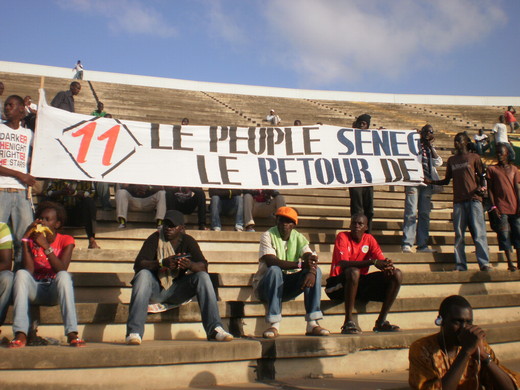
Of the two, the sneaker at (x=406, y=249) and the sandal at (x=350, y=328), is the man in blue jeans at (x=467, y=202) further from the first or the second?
the sandal at (x=350, y=328)

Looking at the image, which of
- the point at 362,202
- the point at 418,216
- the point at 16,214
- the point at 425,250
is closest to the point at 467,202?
the point at 418,216

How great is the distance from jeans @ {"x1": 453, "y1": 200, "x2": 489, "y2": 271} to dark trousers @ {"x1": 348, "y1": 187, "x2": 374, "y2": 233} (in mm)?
1037

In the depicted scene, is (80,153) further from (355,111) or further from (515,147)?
(355,111)

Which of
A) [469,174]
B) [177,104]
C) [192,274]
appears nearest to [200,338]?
[192,274]

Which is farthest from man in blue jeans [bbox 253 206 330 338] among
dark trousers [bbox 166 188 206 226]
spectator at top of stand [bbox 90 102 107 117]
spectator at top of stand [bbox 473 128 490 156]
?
spectator at top of stand [bbox 473 128 490 156]

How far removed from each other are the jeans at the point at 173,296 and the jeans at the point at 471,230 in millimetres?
3387

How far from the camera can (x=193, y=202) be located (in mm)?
6832

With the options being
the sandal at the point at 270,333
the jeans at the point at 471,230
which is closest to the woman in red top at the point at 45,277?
the sandal at the point at 270,333

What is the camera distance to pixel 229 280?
5.21 meters

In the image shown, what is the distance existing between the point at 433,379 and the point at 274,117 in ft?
43.2

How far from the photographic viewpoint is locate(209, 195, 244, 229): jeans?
22.1 feet

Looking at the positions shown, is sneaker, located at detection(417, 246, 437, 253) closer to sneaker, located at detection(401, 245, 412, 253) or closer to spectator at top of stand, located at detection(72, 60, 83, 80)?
sneaker, located at detection(401, 245, 412, 253)

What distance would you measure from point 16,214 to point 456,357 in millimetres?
3772

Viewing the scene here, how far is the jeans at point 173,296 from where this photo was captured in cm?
408
